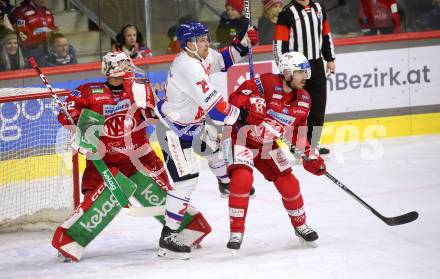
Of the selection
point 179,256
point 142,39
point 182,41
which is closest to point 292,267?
point 179,256

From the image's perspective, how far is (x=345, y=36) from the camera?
27.4 ft

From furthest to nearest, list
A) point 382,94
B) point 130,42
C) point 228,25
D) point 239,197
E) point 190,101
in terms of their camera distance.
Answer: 1. point 382,94
2. point 228,25
3. point 130,42
4. point 190,101
5. point 239,197

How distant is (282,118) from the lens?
5320mm

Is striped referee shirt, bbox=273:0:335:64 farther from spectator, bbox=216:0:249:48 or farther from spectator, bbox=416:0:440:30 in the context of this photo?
spectator, bbox=416:0:440:30

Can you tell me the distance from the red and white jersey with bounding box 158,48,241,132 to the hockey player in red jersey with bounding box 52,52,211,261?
0.44 ft

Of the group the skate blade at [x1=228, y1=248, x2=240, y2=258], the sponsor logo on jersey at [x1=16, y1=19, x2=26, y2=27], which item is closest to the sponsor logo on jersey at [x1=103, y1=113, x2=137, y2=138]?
the skate blade at [x1=228, y1=248, x2=240, y2=258]

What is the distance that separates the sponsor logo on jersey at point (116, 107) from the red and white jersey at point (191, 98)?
18 centimetres

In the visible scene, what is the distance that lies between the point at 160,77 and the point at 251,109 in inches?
106

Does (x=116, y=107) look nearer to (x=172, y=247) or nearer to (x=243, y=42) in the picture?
(x=172, y=247)

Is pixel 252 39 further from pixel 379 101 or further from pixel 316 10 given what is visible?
pixel 379 101

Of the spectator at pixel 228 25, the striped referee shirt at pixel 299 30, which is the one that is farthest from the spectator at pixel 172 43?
the striped referee shirt at pixel 299 30

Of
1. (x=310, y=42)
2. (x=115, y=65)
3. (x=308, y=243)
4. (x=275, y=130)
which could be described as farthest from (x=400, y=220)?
(x=310, y=42)

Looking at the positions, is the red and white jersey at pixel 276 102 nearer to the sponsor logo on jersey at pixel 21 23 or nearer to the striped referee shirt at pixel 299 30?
the striped referee shirt at pixel 299 30

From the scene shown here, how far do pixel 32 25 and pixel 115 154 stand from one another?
244 cm
